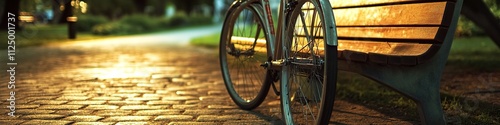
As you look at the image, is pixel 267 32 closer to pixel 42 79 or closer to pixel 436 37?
pixel 436 37

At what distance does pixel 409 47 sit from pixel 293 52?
0.69 m

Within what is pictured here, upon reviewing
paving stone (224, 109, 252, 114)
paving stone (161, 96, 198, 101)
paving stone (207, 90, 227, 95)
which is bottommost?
paving stone (207, 90, 227, 95)

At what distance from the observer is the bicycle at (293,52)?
3.07 m

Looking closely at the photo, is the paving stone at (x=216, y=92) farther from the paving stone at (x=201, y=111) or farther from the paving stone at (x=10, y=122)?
the paving stone at (x=10, y=122)

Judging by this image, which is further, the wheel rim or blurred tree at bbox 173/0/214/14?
blurred tree at bbox 173/0/214/14

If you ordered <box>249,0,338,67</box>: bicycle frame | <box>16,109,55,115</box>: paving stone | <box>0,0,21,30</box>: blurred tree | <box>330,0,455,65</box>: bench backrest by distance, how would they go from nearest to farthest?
<box>330,0,455,65</box>: bench backrest, <box>249,0,338,67</box>: bicycle frame, <box>16,109,55,115</box>: paving stone, <box>0,0,21,30</box>: blurred tree

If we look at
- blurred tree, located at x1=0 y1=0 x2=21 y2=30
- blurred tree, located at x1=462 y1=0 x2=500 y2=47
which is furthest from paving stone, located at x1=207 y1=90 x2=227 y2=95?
blurred tree, located at x1=0 y1=0 x2=21 y2=30

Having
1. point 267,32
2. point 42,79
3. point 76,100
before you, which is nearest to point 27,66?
point 42,79

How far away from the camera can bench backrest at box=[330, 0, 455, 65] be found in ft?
11.3

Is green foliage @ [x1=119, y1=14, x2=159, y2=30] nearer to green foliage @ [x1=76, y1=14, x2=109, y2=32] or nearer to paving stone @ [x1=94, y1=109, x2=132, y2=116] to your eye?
green foliage @ [x1=76, y1=14, x2=109, y2=32]

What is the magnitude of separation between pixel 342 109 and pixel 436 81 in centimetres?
150

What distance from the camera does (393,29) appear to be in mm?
4234

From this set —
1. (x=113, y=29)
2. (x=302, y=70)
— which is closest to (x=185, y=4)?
(x=113, y=29)

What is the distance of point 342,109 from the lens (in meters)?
4.80
